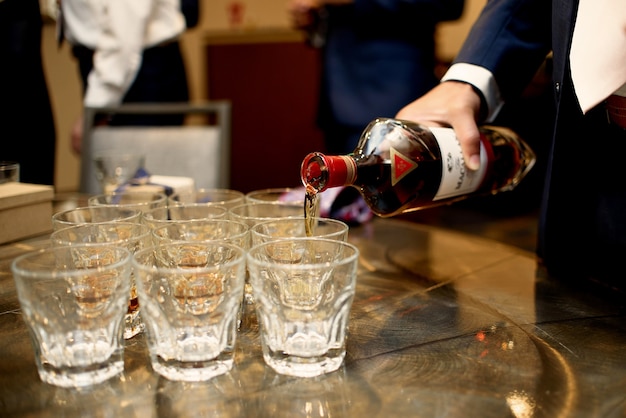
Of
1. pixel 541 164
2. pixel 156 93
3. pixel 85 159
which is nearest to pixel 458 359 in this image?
pixel 85 159

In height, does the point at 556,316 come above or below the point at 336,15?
below

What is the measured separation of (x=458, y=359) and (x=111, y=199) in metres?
0.69

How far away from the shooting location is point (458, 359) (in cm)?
67

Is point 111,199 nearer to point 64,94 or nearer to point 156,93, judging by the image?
point 156,93

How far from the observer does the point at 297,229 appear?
89 centimetres

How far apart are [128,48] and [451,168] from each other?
1670 mm

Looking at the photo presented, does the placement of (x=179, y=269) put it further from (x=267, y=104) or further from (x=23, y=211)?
(x=267, y=104)

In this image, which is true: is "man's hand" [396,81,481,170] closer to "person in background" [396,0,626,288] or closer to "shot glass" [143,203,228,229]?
"person in background" [396,0,626,288]

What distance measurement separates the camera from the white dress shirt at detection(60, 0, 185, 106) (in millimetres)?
2242

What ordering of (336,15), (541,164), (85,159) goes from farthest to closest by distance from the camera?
(541,164), (336,15), (85,159)

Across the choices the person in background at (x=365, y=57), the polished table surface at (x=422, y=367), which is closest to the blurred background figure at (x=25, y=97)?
the person in background at (x=365, y=57)

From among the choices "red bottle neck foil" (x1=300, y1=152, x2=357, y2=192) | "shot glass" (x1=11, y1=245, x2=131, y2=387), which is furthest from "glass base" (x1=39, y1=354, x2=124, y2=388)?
"red bottle neck foil" (x1=300, y1=152, x2=357, y2=192)

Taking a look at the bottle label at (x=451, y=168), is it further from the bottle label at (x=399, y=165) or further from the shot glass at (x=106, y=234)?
the shot glass at (x=106, y=234)

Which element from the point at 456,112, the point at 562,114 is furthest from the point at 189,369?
the point at 562,114
